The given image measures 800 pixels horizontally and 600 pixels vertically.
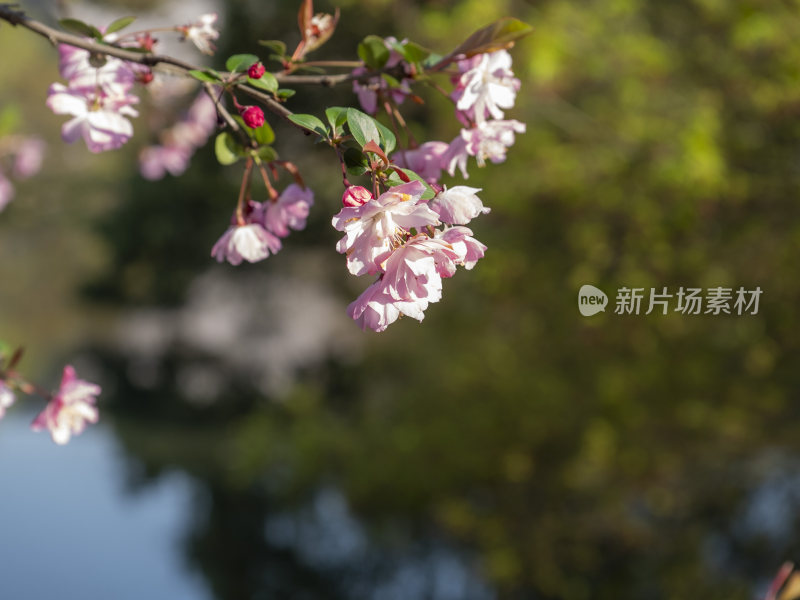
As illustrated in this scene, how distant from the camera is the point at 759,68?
8.69ft

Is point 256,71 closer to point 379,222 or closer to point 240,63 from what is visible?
point 240,63

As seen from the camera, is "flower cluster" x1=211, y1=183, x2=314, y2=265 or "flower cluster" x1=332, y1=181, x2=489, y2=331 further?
"flower cluster" x1=211, y1=183, x2=314, y2=265

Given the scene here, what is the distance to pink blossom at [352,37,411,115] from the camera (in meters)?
0.72

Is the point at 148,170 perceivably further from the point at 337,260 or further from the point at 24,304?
the point at 24,304

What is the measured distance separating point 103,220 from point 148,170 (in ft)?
Answer: 22.3

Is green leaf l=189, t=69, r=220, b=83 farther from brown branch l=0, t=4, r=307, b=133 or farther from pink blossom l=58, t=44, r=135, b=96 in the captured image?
pink blossom l=58, t=44, r=135, b=96

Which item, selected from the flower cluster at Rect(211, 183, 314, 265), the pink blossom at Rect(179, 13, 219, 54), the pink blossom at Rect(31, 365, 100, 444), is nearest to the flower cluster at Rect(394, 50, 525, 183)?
the flower cluster at Rect(211, 183, 314, 265)

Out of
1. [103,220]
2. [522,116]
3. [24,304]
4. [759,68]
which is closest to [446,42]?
[522,116]

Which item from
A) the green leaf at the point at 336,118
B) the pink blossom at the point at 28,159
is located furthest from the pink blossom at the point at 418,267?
the pink blossom at the point at 28,159

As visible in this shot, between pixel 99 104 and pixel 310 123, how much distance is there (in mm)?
321

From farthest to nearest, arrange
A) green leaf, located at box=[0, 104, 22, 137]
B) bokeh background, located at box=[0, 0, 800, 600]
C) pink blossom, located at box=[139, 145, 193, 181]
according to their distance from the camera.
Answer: bokeh background, located at box=[0, 0, 800, 600] < pink blossom, located at box=[139, 145, 193, 181] < green leaf, located at box=[0, 104, 22, 137]

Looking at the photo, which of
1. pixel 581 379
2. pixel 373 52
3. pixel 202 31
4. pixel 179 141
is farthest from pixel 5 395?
pixel 581 379

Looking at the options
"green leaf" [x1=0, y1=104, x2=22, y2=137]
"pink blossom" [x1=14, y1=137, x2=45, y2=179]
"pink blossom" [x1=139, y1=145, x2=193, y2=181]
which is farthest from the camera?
"pink blossom" [x1=14, y1=137, x2=45, y2=179]

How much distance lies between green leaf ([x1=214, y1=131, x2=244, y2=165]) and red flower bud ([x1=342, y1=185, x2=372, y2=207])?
0.23m
